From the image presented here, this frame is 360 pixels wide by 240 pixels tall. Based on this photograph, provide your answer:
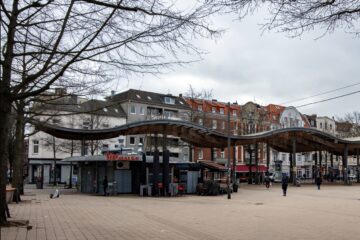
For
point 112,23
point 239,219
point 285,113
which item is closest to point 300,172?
point 285,113

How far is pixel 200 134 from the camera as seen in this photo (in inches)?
1750

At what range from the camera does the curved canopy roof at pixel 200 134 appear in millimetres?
38500

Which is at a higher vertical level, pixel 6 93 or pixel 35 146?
pixel 35 146

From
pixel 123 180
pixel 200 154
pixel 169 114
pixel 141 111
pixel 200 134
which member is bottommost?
pixel 123 180

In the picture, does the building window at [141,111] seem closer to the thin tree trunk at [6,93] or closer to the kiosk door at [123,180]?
the kiosk door at [123,180]

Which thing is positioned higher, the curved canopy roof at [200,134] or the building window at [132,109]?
the building window at [132,109]

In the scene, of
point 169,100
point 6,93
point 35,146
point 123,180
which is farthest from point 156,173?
point 169,100

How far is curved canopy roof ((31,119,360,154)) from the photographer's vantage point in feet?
126

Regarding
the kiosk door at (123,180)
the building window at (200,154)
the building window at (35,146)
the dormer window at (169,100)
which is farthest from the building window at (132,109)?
the kiosk door at (123,180)

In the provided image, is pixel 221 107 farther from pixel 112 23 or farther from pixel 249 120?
pixel 112 23

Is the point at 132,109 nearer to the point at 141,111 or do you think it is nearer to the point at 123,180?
the point at 141,111

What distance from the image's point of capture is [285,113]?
11231 cm

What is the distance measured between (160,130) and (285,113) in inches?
2996

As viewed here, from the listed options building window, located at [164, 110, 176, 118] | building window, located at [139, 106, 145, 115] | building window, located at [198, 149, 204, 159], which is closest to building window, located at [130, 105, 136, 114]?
building window, located at [139, 106, 145, 115]
